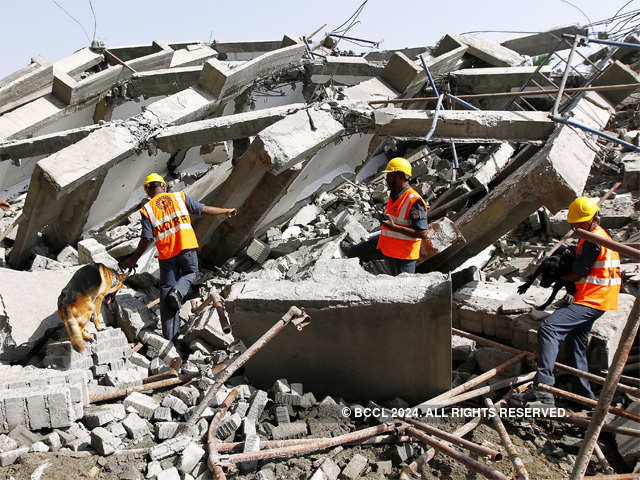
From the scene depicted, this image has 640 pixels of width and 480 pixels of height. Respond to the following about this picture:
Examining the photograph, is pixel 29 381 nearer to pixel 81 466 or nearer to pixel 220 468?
pixel 81 466

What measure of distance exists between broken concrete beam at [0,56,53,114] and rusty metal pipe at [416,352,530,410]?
8656 millimetres

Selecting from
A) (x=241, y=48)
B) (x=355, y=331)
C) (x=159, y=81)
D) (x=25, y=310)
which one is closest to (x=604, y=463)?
(x=355, y=331)

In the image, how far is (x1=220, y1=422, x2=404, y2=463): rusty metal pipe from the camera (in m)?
3.15

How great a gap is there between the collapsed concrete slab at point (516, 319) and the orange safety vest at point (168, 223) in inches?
110

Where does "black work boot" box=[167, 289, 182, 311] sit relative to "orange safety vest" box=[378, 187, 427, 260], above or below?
below

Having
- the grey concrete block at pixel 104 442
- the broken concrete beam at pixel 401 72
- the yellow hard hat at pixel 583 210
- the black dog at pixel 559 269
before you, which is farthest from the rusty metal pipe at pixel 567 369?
the broken concrete beam at pixel 401 72

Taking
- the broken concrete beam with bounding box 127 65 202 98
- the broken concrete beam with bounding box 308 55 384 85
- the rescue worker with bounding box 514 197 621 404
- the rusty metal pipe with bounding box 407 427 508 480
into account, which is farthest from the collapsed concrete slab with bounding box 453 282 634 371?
the broken concrete beam with bounding box 127 65 202 98

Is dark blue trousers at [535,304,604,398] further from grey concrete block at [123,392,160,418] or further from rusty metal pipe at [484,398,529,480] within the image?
grey concrete block at [123,392,160,418]

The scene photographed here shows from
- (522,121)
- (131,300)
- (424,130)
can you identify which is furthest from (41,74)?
(522,121)

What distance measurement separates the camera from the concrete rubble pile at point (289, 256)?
141 inches

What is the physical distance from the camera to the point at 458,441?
3.24 metres

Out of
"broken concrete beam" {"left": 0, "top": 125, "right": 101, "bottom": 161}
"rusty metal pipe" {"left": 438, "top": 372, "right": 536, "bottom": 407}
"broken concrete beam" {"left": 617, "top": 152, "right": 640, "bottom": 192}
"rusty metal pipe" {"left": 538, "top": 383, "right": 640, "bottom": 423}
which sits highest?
"broken concrete beam" {"left": 0, "top": 125, "right": 101, "bottom": 161}

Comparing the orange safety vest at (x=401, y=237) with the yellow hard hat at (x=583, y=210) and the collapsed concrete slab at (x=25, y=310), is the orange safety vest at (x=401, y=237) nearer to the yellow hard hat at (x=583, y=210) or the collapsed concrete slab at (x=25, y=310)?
the yellow hard hat at (x=583, y=210)

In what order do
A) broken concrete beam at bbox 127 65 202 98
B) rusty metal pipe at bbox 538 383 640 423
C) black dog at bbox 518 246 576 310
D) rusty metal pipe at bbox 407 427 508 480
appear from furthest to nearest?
broken concrete beam at bbox 127 65 202 98, black dog at bbox 518 246 576 310, rusty metal pipe at bbox 538 383 640 423, rusty metal pipe at bbox 407 427 508 480
